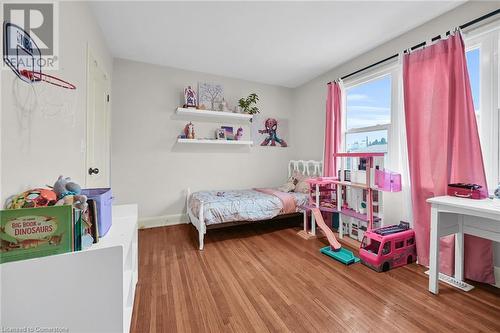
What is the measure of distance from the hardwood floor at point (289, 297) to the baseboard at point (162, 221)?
0.86m

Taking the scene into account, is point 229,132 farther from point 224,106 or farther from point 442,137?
point 442,137

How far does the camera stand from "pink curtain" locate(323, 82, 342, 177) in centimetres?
307

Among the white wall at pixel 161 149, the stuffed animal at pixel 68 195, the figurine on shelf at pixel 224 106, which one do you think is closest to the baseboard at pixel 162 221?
the white wall at pixel 161 149

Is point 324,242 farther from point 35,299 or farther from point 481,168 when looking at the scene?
point 35,299

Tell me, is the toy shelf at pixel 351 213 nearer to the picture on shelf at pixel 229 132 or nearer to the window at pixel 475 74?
the window at pixel 475 74

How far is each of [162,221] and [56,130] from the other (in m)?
2.28

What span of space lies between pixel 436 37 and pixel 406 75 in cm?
36

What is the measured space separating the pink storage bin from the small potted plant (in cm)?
221

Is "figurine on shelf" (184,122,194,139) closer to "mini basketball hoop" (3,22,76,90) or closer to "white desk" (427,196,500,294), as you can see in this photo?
"mini basketball hoop" (3,22,76,90)

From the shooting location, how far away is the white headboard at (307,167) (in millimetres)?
3474

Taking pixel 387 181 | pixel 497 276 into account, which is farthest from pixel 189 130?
pixel 497 276

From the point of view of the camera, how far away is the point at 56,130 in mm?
1308

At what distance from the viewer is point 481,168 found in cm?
175

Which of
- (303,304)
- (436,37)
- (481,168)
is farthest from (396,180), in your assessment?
(303,304)
